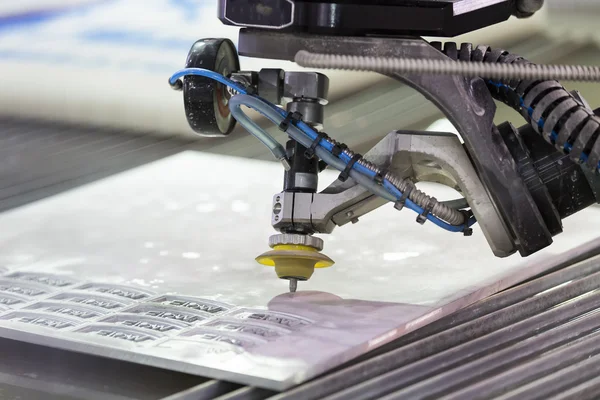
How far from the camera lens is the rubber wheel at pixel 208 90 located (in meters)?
1.05

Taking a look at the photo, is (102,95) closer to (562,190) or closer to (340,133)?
(340,133)

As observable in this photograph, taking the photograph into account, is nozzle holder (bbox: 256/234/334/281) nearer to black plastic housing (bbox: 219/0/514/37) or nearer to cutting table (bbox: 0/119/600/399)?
cutting table (bbox: 0/119/600/399)

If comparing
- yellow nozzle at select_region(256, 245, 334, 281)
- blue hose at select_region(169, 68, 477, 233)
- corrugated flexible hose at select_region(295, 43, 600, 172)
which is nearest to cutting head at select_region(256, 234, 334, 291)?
yellow nozzle at select_region(256, 245, 334, 281)

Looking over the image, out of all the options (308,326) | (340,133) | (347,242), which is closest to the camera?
(308,326)

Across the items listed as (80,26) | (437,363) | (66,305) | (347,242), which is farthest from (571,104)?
(80,26)

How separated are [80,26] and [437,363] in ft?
5.33

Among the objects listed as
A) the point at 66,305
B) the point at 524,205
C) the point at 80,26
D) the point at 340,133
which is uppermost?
the point at 80,26

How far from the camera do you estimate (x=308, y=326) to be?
3.36 feet

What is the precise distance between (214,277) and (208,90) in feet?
1.14

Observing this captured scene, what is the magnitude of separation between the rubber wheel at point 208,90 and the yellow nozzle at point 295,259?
185 mm

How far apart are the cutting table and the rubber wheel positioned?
0.26 m

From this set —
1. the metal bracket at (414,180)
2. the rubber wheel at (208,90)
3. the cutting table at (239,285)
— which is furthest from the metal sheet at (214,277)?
the rubber wheel at (208,90)

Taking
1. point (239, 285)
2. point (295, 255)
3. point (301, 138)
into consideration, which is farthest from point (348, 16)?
point (239, 285)

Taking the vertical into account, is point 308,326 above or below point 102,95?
below
